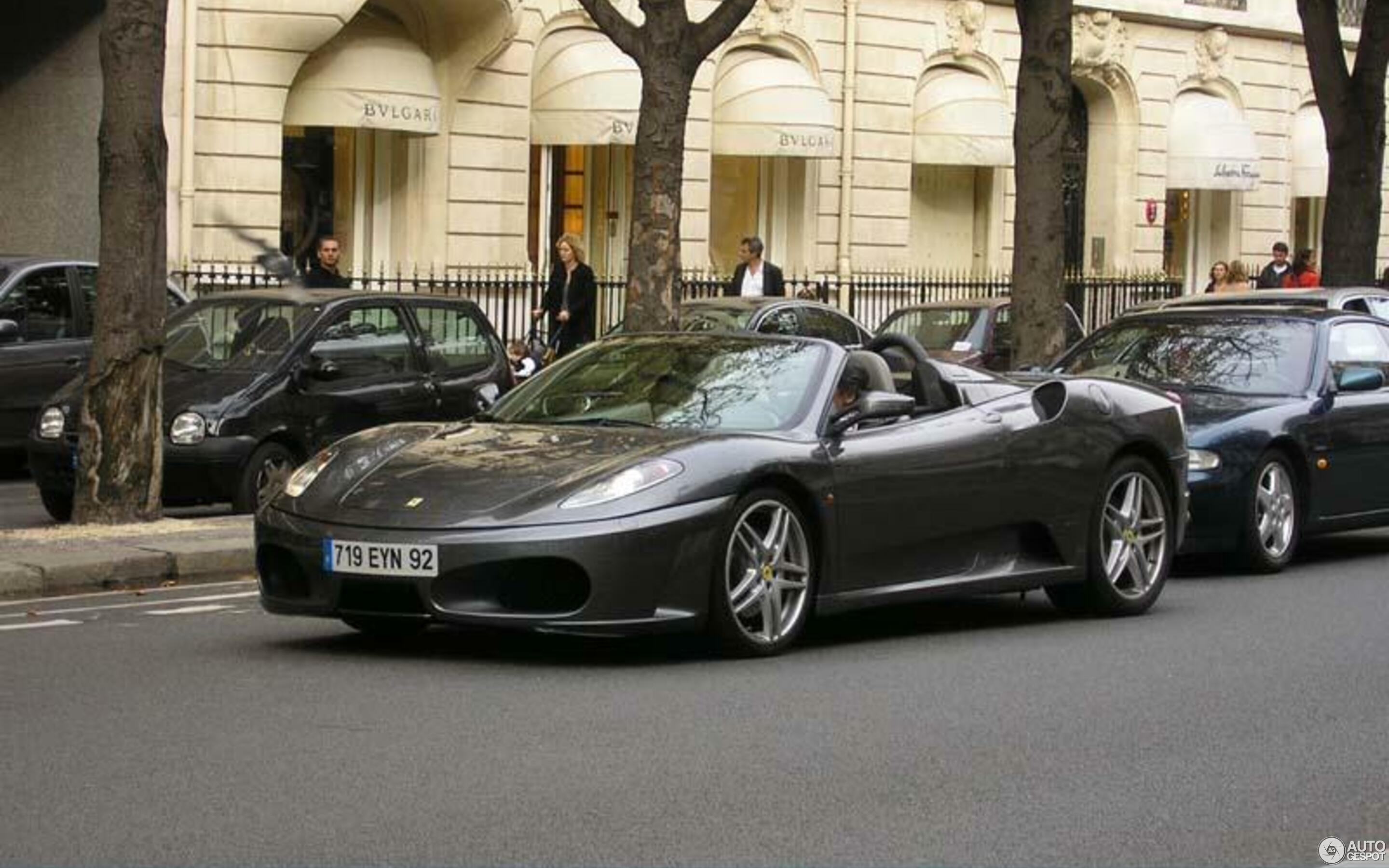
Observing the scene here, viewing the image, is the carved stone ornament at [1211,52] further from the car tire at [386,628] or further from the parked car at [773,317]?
the car tire at [386,628]

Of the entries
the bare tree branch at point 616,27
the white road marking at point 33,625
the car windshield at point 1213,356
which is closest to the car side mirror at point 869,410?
the white road marking at point 33,625

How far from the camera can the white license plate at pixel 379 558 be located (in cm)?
944

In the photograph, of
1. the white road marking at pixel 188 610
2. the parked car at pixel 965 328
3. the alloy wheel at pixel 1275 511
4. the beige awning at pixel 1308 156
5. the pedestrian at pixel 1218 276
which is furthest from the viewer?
the beige awning at pixel 1308 156

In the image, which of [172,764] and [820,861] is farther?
[172,764]

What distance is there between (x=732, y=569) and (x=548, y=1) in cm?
2225

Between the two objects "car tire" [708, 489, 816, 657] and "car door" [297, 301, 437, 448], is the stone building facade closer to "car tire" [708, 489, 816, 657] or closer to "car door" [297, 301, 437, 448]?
"car door" [297, 301, 437, 448]

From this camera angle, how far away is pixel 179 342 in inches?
682

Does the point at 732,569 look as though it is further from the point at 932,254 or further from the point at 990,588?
the point at 932,254

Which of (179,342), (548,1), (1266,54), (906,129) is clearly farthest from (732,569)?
(1266,54)

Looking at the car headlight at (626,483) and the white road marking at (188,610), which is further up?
the car headlight at (626,483)

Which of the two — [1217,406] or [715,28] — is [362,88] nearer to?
[715,28]

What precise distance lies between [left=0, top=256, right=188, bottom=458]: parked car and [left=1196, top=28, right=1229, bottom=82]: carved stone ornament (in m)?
25.4

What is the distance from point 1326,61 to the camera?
92.1ft

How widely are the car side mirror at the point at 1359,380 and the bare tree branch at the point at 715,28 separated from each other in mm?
5192
